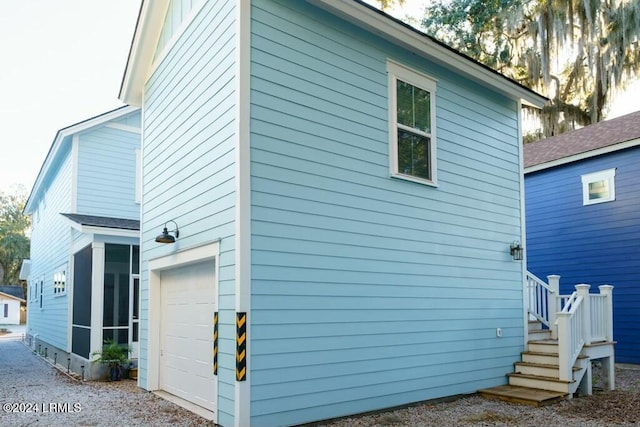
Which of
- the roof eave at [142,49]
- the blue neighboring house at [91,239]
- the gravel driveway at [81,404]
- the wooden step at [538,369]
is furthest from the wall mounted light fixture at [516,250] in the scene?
the blue neighboring house at [91,239]

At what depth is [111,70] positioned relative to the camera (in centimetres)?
2091

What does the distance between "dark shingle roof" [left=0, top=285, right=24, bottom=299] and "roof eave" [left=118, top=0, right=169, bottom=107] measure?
35278mm

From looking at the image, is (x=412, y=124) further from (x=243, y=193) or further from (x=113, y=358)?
(x=113, y=358)

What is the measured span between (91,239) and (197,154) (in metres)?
4.52

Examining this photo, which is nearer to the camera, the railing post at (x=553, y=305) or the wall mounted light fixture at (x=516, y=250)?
the wall mounted light fixture at (x=516, y=250)

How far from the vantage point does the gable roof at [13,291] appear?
38.7m

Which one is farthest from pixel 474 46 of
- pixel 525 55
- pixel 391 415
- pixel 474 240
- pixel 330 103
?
pixel 391 415

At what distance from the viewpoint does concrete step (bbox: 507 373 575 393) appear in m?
7.61

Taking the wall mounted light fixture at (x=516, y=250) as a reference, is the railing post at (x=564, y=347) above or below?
below

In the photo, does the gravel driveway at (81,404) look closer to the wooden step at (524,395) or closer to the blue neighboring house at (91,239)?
the blue neighboring house at (91,239)

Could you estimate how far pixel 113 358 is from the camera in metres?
9.74

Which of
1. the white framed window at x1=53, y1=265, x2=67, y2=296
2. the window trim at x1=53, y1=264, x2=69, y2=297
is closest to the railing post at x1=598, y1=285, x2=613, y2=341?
the window trim at x1=53, y1=264, x2=69, y2=297

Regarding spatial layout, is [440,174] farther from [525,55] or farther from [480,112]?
[525,55]

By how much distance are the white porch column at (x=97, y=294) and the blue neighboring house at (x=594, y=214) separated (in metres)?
10.0
